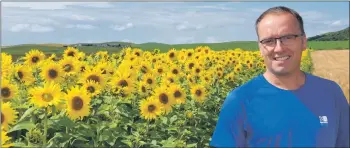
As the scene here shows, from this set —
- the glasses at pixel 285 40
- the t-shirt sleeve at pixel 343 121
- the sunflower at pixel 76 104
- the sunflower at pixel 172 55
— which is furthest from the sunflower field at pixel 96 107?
the sunflower at pixel 172 55

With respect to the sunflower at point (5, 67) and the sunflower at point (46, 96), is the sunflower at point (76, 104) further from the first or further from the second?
the sunflower at point (5, 67)

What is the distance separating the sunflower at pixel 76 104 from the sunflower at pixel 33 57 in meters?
2.58

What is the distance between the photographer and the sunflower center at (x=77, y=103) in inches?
Result: 172

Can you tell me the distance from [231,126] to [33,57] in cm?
447

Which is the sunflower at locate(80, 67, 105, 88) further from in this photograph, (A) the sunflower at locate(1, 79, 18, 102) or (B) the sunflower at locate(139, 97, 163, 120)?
(A) the sunflower at locate(1, 79, 18, 102)

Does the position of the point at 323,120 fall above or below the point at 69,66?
below

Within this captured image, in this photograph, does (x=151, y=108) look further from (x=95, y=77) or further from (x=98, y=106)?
(x=95, y=77)

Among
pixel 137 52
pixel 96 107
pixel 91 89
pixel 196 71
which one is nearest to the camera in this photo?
pixel 91 89

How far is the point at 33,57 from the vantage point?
22.6ft

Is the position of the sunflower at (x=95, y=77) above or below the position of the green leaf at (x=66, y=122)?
above

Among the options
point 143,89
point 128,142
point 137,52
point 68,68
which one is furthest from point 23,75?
point 137,52

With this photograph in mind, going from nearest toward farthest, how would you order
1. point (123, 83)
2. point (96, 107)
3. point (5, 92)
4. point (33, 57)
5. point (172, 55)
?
point (5, 92) < point (96, 107) < point (123, 83) < point (33, 57) < point (172, 55)

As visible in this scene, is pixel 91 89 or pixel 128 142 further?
pixel 91 89

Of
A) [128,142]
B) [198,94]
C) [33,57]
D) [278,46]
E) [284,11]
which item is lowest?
[128,142]
